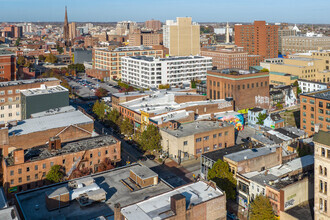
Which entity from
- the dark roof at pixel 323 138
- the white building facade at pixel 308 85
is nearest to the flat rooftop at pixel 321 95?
the white building facade at pixel 308 85

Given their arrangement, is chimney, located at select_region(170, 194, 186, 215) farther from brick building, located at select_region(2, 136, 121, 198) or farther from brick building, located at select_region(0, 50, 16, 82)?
brick building, located at select_region(0, 50, 16, 82)

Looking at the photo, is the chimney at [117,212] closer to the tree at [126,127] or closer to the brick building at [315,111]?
the tree at [126,127]

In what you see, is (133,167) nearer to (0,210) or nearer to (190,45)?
(0,210)

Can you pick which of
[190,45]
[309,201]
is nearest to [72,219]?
[309,201]

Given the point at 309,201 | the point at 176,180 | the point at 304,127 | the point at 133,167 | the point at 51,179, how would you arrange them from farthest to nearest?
the point at 304,127, the point at 176,180, the point at 51,179, the point at 133,167, the point at 309,201

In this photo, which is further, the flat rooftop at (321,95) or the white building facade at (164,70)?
the white building facade at (164,70)

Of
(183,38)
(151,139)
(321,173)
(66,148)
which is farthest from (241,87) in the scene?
(183,38)

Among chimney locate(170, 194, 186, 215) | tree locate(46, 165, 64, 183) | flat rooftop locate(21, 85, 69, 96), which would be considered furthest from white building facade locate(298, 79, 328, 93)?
chimney locate(170, 194, 186, 215)
